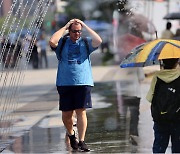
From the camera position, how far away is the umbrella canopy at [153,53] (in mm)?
6879

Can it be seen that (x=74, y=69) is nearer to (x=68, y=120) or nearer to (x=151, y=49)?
(x=68, y=120)

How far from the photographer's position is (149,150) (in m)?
8.63

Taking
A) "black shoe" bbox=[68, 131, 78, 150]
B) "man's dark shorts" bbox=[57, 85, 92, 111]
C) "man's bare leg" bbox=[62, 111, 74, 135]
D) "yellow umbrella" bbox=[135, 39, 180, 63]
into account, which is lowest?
"black shoe" bbox=[68, 131, 78, 150]

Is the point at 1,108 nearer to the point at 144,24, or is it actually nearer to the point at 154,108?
A: the point at 144,24

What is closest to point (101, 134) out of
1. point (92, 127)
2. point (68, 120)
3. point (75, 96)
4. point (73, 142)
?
point (92, 127)

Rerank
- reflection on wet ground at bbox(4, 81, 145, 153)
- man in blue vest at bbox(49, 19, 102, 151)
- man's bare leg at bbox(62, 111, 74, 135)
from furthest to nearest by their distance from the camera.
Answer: reflection on wet ground at bbox(4, 81, 145, 153) < man's bare leg at bbox(62, 111, 74, 135) < man in blue vest at bbox(49, 19, 102, 151)

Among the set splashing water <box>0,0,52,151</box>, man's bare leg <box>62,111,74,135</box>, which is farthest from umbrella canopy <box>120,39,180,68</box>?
splashing water <box>0,0,52,151</box>

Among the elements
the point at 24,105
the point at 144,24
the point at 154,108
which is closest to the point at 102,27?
the point at 144,24

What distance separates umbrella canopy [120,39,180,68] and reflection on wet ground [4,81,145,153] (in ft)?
6.28

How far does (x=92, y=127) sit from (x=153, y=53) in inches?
169

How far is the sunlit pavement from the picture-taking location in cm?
920

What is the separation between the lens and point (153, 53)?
22.8ft

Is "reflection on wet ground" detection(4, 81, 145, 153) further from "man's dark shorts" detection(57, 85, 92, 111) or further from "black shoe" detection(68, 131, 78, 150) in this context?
"man's dark shorts" detection(57, 85, 92, 111)

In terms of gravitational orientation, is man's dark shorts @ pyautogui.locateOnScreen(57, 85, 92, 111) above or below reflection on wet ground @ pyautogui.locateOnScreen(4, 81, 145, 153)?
above
